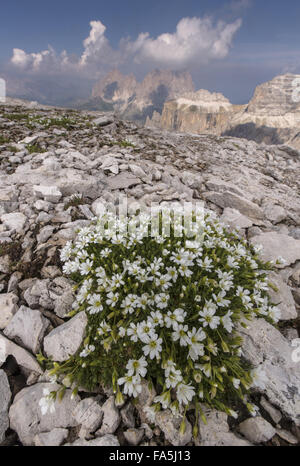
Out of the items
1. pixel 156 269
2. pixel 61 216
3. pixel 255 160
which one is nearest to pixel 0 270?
pixel 61 216

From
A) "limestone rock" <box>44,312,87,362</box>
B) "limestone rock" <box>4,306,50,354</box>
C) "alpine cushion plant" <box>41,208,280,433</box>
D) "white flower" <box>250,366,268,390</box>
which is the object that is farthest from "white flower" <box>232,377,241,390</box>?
"limestone rock" <box>4,306,50,354</box>

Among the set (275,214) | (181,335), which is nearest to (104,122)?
(275,214)

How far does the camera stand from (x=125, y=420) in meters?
2.47

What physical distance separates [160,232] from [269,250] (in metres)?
2.61

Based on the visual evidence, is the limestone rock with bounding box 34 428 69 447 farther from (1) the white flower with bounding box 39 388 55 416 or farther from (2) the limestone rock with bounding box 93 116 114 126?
(2) the limestone rock with bounding box 93 116 114 126

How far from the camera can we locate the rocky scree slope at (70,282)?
8.04 ft

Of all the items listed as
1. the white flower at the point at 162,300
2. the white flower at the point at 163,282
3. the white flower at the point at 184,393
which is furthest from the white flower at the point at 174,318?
the white flower at the point at 184,393

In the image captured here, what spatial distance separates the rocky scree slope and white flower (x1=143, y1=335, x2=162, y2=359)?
0.58 metres

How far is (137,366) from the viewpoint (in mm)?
2553

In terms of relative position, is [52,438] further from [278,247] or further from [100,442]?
[278,247]

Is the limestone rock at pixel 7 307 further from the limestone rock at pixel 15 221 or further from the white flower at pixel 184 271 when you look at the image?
the white flower at pixel 184 271

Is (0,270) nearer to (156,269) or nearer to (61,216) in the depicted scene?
(61,216)

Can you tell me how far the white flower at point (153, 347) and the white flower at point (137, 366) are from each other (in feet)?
0.36

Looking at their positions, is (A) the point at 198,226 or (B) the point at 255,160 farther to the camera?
(B) the point at 255,160
